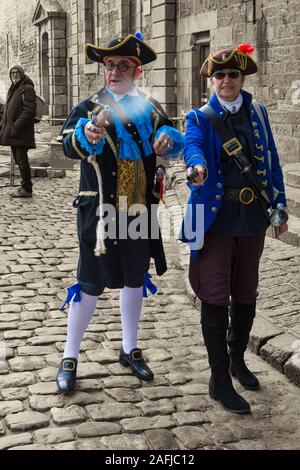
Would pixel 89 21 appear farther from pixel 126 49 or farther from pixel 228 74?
pixel 228 74

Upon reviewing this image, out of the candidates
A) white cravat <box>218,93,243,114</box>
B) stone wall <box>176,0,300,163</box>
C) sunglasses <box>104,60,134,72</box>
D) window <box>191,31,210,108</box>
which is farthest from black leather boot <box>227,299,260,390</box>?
window <box>191,31,210,108</box>

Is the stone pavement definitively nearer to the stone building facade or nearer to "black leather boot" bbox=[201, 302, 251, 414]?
"black leather boot" bbox=[201, 302, 251, 414]

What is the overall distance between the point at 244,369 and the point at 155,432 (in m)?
0.84

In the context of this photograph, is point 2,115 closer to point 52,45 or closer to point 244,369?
point 244,369

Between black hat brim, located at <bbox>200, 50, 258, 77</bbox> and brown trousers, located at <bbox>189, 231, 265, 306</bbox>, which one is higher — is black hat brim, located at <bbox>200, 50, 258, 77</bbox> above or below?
above

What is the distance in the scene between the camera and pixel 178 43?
50.8 ft

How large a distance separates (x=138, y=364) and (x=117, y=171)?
114 cm

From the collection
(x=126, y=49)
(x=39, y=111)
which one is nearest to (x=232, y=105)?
(x=126, y=49)

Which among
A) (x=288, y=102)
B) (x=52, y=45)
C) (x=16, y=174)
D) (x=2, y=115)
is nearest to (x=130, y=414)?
(x=288, y=102)

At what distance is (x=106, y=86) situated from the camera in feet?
13.0

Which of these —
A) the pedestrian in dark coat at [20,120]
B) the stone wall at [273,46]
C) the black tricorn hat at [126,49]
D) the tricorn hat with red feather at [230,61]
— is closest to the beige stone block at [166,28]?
the stone wall at [273,46]

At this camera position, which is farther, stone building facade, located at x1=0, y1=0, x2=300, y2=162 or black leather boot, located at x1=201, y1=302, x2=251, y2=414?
stone building facade, located at x1=0, y1=0, x2=300, y2=162

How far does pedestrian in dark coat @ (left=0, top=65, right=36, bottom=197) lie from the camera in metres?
11.0

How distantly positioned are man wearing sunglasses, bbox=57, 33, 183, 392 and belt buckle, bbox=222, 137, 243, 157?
0.28 metres
